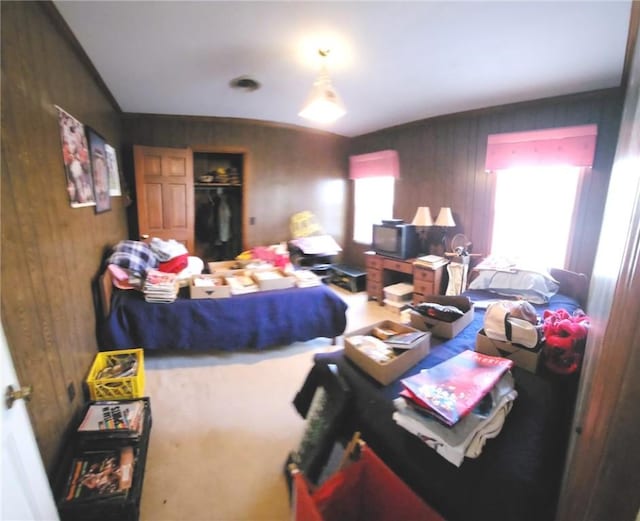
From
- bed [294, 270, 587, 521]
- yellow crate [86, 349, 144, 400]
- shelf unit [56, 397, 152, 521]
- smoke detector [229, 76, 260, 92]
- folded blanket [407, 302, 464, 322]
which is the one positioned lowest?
shelf unit [56, 397, 152, 521]

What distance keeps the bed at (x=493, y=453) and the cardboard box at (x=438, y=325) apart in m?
0.27

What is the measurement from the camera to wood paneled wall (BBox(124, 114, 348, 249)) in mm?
4094

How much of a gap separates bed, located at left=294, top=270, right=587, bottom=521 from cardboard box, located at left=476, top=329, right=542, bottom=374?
0.15 feet

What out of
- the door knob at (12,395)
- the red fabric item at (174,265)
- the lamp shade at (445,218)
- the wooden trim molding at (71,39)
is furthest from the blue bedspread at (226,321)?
the wooden trim molding at (71,39)

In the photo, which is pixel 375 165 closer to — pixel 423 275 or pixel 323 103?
pixel 423 275

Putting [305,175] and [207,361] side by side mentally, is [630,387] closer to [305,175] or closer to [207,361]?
[207,361]

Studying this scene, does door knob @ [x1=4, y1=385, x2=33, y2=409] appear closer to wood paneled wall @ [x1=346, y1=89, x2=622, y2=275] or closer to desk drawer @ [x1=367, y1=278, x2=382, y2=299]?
desk drawer @ [x1=367, y1=278, x2=382, y2=299]

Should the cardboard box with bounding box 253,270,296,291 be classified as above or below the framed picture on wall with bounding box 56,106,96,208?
below

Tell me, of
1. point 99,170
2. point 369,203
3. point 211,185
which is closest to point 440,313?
point 99,170

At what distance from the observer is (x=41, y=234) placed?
4.83ft

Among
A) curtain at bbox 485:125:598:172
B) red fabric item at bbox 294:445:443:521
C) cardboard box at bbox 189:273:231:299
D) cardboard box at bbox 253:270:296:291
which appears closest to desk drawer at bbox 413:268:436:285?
curtain at bbox 485:125:598:172

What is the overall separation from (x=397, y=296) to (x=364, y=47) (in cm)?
271

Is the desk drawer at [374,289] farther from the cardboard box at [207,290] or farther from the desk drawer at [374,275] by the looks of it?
the cardboard box at [207,290]

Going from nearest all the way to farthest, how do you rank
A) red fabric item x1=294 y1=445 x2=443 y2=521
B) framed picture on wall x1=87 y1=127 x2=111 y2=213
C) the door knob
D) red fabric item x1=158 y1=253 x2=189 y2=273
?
the door knob → red fabric item x1=294 y1=445 x2=443 y2=521 → framed picture on wall x1=87 y1=127 x2=111 y2=213 → red fabric item x1=158 y1=253 x2=189 y2=273
